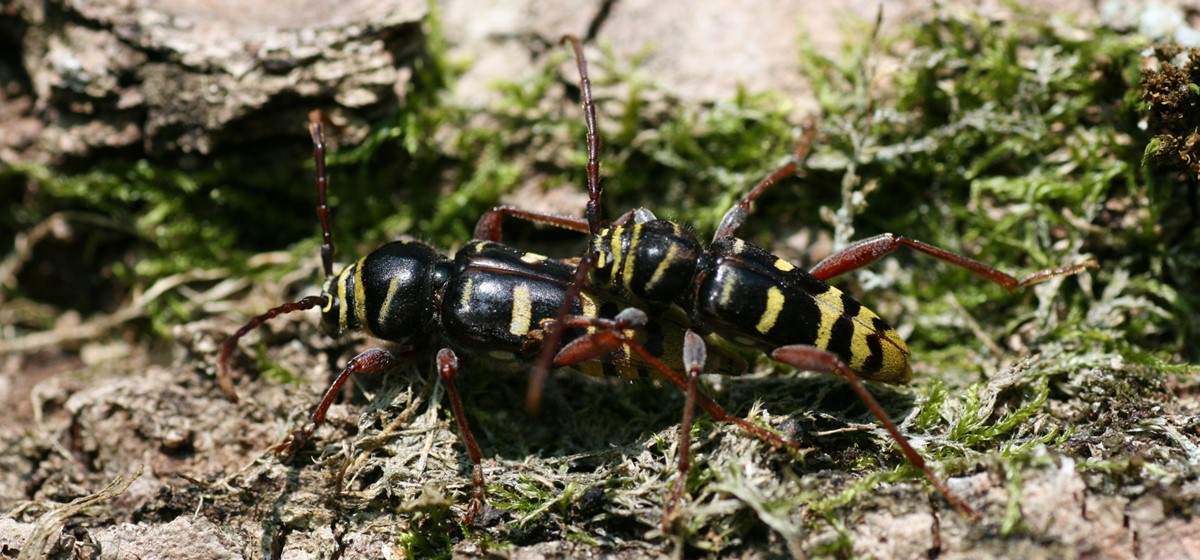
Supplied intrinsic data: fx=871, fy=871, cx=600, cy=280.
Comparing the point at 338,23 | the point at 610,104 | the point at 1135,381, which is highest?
the point at 338,23

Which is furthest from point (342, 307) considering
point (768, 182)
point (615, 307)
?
point (768, 182)

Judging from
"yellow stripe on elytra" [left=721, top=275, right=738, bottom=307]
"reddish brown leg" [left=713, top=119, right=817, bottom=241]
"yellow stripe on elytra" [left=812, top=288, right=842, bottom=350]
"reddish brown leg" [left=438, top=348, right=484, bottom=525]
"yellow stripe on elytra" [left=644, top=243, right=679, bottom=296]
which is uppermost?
"reddish brown leg" [left=713, top=119, right=817, bottom=241]

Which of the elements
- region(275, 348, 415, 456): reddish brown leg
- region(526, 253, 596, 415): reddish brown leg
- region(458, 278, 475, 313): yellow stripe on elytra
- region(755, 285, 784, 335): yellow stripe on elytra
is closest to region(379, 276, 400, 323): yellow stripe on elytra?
region(275, 348, 415, 456): reddish brown leg

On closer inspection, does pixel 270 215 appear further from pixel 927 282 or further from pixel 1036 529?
pixel 1036 529

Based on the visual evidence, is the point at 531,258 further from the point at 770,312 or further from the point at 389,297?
the point at 770,312

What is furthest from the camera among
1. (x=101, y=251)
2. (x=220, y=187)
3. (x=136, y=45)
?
(x=101, y=251)

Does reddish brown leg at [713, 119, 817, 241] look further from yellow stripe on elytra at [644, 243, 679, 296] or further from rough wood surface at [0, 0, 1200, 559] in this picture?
rough wood surface at [0, 0, 1200, 559]

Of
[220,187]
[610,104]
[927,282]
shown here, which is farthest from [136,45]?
[927,282]
